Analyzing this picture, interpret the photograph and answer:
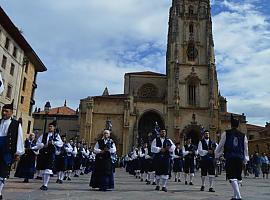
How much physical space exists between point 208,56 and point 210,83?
15.2 ft

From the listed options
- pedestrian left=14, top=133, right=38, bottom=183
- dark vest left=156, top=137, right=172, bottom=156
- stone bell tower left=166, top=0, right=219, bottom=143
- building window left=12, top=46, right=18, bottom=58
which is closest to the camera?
dark vest left=156, top=137, right=172, bottom=156

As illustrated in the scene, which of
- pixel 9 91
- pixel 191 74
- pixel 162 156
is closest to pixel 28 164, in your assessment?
pixel 162 156

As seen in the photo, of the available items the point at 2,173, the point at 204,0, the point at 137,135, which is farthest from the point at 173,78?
the point at 2,173

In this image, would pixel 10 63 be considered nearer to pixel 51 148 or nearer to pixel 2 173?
pixel 51 148

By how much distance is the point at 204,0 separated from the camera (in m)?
55.3

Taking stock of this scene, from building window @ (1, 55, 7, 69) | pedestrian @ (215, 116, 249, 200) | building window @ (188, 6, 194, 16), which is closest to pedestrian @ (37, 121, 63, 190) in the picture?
pedestrian @ (215, 116, 249, 200)

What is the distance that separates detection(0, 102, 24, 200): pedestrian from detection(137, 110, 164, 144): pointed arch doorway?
42509 mm

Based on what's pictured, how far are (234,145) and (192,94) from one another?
4276cm

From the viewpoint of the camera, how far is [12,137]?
595 cm

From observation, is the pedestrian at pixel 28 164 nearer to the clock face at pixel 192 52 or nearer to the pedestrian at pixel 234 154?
the pedestrian at pixel 234 154

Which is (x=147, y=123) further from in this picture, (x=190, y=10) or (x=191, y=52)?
(x=190, y=10)

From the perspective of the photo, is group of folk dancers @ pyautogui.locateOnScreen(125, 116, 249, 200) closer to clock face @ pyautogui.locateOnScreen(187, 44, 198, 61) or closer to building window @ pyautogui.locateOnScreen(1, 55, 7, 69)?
building window @ pyautogui.locateOnScreen(1, 55, 7, 69)

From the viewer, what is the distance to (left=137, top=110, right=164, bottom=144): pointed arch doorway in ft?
160

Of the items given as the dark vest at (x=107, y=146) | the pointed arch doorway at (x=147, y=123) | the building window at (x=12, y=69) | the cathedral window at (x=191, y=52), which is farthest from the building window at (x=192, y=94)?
the dark vest at (x=107, y=146)
